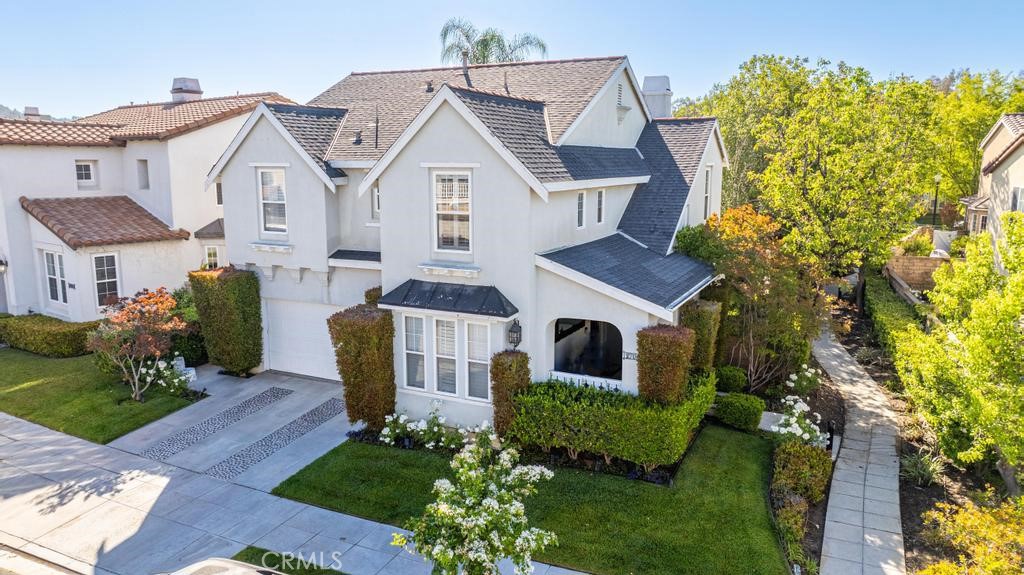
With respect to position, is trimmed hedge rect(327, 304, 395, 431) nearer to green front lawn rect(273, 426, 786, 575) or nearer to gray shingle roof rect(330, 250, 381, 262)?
green front lawn rect(273, 426, 786, 575)

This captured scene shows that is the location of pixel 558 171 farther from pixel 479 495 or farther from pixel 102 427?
pixel 102 427

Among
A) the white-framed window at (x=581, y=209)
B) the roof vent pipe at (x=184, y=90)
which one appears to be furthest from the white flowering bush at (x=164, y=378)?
the roof vent pipe at (x=184, y=90)

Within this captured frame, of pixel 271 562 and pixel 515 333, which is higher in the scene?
pixel 515 333

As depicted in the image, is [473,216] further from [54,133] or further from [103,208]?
[54,133]

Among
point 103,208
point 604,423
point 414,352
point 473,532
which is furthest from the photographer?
point 103,208

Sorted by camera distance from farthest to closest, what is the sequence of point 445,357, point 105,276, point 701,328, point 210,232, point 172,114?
point 172,114
point 210,232
point 105,276
point 701,328
point 445,357

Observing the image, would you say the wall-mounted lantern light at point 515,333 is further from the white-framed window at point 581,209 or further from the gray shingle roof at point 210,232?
the gray shingle roof at point 210,232

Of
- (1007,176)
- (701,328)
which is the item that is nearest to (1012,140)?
(1007,176)

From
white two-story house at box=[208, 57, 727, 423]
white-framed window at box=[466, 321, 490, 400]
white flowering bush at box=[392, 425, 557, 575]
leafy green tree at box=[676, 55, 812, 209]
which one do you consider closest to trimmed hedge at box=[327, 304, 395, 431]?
white two-story house at box=[208, 57, 727, 423]
